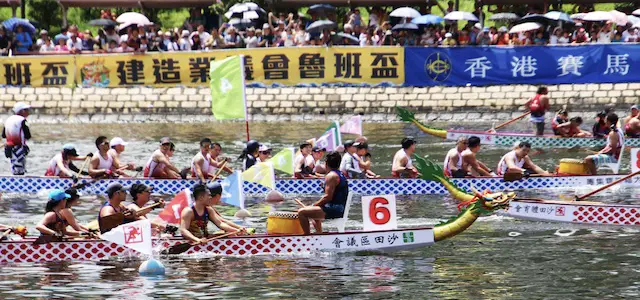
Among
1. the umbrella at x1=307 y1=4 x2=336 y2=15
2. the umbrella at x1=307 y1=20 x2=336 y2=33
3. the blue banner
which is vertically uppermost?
the umbrella at x1=307 y1=4 x2=336 y2=15

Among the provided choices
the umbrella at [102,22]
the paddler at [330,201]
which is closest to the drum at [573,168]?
the paddler at [330,201]

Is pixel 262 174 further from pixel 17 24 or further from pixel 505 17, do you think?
pixel 17 24

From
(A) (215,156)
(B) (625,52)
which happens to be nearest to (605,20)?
(B) (625,52)

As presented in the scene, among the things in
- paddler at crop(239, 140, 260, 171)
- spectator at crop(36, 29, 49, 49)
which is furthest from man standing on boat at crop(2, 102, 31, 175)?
spectator at crop(36, 29, 49, 49)

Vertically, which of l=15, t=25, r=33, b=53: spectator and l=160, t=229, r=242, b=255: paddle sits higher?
l=15, t=25, r=33, b=53: spectator

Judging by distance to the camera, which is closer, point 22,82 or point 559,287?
point 559,287

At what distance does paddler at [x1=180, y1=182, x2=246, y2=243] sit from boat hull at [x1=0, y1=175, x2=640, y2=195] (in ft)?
23.7

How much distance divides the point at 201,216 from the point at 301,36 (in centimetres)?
2256

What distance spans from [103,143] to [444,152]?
1180 cm

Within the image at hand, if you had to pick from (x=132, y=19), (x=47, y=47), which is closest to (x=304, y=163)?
(x=132, y=19)

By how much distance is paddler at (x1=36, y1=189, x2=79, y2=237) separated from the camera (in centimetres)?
2050

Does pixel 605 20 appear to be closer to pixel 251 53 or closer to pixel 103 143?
pixel 251 53

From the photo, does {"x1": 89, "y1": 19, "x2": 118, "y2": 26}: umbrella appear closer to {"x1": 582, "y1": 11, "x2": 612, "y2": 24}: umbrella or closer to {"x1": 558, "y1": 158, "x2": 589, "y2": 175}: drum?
{"x1": 582, "y1": 11, "x2": 612, "y2": 24}: umbrella

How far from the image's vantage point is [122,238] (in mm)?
19734
